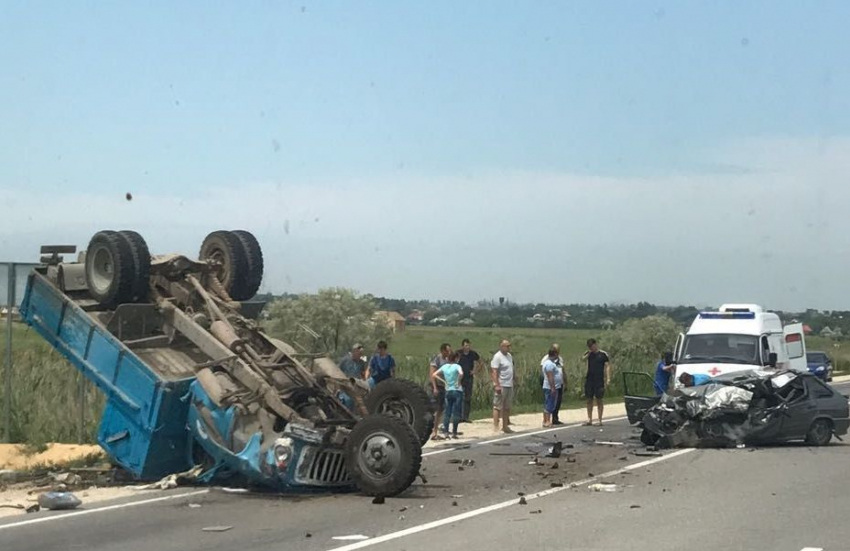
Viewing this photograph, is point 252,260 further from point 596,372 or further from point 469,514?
point 596,372

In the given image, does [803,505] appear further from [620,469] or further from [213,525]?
[213,525]

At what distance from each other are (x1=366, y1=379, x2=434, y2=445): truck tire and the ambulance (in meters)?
8.47

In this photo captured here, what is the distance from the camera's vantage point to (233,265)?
1555cm

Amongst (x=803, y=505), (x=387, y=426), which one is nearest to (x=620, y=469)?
(x=803, y=505)

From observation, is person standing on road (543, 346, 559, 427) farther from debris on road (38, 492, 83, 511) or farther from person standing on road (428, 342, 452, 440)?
debris on road (38, 492, 83, 511)

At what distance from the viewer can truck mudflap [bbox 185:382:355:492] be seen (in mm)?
12320

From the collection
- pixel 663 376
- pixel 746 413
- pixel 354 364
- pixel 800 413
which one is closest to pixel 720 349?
pixel 663 376

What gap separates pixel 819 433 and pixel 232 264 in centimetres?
1026

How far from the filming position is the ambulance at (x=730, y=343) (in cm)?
2172

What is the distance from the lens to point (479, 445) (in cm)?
1931

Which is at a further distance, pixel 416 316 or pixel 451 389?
pixel 416 316

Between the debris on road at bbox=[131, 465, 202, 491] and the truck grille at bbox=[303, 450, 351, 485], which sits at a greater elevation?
the truck grille at bbox=[303, 450, 351, 485]

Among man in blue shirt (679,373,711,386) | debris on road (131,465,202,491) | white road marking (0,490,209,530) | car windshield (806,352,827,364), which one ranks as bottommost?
white road marking (0,490,209,530)

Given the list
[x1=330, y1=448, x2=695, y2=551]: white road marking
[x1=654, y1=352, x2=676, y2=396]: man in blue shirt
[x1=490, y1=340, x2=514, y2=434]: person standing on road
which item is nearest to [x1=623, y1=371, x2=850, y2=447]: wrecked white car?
[x1=330, y1=448, x2=695, y2=551]: white road marking
